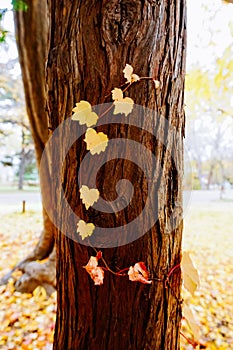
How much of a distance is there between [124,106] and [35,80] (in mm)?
2264

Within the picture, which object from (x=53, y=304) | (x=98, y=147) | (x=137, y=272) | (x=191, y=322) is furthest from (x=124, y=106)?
(x=53, y=304)

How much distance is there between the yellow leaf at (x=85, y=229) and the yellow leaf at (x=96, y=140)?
0.79 feet

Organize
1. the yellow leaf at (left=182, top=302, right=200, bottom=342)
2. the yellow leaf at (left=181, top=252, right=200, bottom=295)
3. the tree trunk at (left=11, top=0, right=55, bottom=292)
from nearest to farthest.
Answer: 1. the yellow leaf at (left=181, top=252, right=200, bottom=295)
2. the yellow leaf at (left=182, top=302, right=200, bottom=342)
3. the tree trunk at (left=11, top=0, right=55, bottom=292)

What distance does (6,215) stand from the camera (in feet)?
22.9

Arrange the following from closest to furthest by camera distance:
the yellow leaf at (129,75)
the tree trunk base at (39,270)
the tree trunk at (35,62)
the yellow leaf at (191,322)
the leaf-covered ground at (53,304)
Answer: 1. the yellow leaf at (129,75)
2. the yellow leaf at (191,322)
3. the leaf-covered ground at (53,304)
4. the tree trunk at (35,62)
5. the tree trunk base at (39,270)

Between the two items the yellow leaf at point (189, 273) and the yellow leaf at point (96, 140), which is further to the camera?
the yellow leaf at point (189, 273)

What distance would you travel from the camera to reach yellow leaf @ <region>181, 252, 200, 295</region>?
100cm

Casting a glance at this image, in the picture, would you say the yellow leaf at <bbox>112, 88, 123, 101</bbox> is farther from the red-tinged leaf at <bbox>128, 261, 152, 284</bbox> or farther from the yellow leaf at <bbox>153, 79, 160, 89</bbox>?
the red-tinged leaf at <bbox>128, 261, 152, 284</bbox>

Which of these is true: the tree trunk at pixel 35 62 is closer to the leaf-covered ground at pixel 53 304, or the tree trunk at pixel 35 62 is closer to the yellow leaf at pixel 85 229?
the leaf-covered ground at pixel 53 304

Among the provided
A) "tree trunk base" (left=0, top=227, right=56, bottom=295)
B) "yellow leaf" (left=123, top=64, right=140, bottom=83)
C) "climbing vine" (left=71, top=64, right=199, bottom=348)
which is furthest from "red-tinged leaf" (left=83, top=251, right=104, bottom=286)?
"tree trunk base" (left=0, top=227, right=56, bottom=295)

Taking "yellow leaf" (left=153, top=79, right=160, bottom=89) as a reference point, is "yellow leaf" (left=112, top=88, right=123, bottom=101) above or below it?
below

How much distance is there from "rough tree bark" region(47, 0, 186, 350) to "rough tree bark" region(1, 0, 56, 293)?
158cm

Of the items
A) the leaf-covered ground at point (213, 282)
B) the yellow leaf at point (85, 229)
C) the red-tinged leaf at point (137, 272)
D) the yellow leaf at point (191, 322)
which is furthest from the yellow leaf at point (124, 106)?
the leaf-covered ground at point (213, 282)

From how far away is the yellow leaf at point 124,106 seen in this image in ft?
2.72
